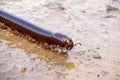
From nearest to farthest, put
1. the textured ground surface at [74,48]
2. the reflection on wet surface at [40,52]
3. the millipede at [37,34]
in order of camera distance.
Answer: the textured ground surface at [74,48], the reflection on wet surface at [40,52], the millipede at [37,34]

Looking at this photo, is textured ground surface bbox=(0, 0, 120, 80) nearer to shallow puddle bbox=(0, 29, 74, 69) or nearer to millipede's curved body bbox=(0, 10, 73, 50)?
shallow puddle bbox=(0, 29, 74, 69)

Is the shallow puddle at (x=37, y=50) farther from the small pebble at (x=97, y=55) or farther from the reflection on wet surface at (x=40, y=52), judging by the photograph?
the small pebble at (x=97, y=55)

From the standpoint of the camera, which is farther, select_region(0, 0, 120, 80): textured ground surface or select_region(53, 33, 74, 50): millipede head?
select_region(53, 33, 74, 50): millipede head

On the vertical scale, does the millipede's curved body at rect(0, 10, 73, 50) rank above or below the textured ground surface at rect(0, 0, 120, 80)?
above

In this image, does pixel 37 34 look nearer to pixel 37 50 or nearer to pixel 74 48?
pixel 37 50

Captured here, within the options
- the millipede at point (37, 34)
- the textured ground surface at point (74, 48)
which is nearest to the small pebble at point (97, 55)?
the textured ground surface at point (74, 48)

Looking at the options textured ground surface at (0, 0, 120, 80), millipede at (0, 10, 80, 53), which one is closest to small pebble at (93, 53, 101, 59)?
textured ground surface at (0, 0, 120, 80)
